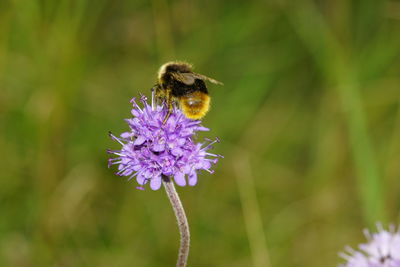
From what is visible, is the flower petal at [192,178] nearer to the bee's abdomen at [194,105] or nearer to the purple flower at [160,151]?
the purple flower at [160,151]

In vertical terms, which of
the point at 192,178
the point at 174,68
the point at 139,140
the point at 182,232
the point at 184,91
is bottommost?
the point at 182,232

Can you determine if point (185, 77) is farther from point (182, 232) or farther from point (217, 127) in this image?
point (217, 127)

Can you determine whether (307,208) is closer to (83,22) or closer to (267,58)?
(267,58)

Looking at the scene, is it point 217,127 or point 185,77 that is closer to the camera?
point 185,77

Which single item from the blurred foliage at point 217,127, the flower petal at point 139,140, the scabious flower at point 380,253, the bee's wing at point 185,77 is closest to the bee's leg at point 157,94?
the bee's wing at point 185,77

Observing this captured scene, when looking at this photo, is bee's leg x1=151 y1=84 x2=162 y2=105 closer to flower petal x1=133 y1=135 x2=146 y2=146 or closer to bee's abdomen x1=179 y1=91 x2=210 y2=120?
bee's abdomen x1=179 y1=91 x2=210 y2=120

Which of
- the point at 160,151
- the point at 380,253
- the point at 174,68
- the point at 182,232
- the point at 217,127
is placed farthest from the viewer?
the point at 217,127

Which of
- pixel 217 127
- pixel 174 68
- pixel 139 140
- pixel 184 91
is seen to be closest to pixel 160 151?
pixel 139 140
